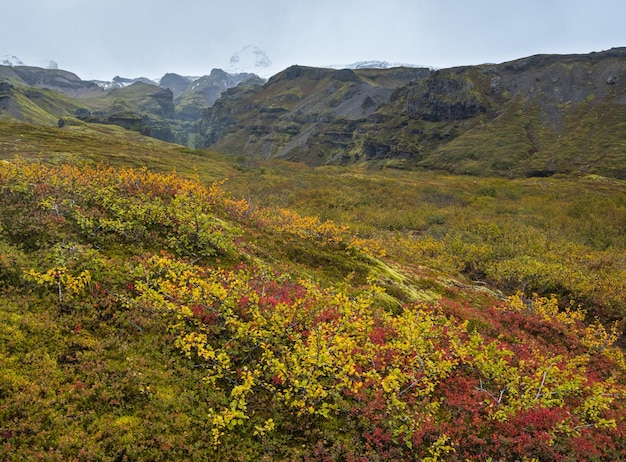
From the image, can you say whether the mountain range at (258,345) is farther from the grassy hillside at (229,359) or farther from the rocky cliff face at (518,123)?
the rocky cliff face at (518,123)

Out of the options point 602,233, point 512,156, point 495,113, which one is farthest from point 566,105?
point 602,233

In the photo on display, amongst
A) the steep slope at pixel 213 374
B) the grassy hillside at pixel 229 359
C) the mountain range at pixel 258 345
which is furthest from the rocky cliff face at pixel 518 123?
the steep slope at pixel 213 374

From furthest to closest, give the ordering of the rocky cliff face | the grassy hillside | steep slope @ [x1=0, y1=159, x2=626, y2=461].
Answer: the rocky cliff face < the grassy hillside < steep slope @ [x1=0, y1=159, x2=626, y2=461]

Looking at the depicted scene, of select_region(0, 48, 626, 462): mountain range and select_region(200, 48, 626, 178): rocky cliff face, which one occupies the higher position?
select_region(200, 48, 626, 178): rocky cliff face

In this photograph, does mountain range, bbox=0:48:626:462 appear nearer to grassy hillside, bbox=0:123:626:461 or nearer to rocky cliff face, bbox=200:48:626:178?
grassy hillside, bbox=0:123:626:461

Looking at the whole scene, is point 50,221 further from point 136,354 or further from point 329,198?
point 329,198

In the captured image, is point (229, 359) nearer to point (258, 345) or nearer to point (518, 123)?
point (258, 345)

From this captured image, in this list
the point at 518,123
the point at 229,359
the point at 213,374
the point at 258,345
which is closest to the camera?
the point at 229,359

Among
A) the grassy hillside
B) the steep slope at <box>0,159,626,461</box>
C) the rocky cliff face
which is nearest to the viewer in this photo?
the steep slope at <box>0,159,626,461</box>

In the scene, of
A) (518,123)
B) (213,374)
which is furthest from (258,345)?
(518,123)

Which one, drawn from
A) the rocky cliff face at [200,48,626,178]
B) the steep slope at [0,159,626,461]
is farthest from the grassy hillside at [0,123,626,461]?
the rocky cliff face at [200,48,626,178]

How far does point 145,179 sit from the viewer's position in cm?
1952

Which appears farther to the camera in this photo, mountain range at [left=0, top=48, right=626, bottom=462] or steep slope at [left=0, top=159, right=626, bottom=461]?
mountain range at [left=0, top=48, right=626, bottom=462]

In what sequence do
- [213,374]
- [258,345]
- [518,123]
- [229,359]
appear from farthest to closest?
[518,123] < [258,345] < [213,374] < [229,359]
